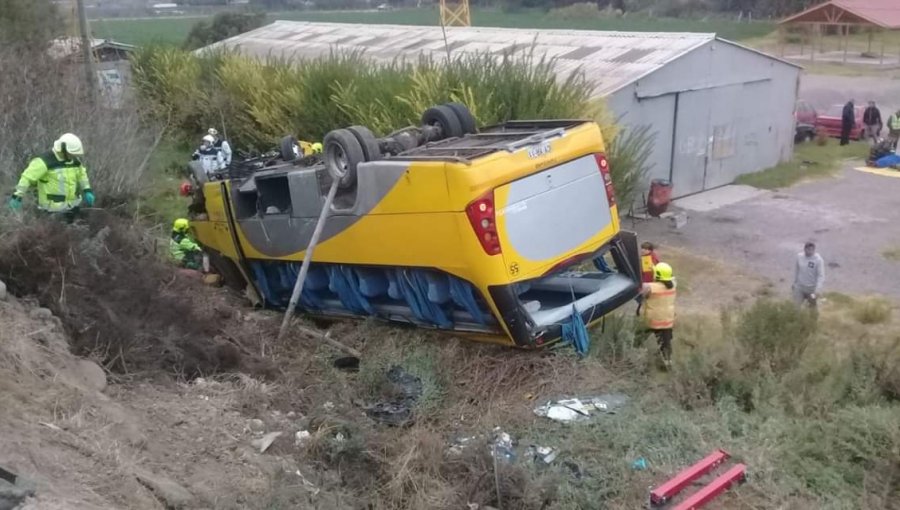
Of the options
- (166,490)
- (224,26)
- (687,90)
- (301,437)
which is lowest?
(301,437)

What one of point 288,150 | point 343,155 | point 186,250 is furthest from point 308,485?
point 186,250

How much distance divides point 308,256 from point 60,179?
3.03 meters

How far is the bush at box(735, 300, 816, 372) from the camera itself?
7051 mm

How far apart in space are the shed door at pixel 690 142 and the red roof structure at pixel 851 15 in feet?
73.4

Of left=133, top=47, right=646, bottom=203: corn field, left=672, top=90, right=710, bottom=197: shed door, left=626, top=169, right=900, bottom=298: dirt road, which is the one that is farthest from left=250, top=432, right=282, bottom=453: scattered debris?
left=672, top=90, right=710, bottom=197: shed door

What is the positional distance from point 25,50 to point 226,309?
30.1 feet

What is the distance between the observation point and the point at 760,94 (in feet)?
65.4

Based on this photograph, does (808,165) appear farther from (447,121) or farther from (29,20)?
(29,20)

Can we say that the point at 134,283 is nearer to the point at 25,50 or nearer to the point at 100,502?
the point at 100,502

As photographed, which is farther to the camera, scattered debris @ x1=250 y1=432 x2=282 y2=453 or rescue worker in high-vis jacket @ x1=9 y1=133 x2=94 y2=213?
rescue worker in high-vis jacket @ x1=9 y1=133 x2=94 y2=213

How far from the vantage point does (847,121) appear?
2381 cm

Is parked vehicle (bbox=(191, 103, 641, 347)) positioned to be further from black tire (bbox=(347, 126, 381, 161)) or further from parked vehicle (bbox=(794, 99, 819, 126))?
parked vehicle (bbox=(794, 99, 819, 126))

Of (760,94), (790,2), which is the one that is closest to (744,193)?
(760,94)

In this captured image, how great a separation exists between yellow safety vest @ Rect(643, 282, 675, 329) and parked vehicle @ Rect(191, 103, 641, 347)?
0.54 m
